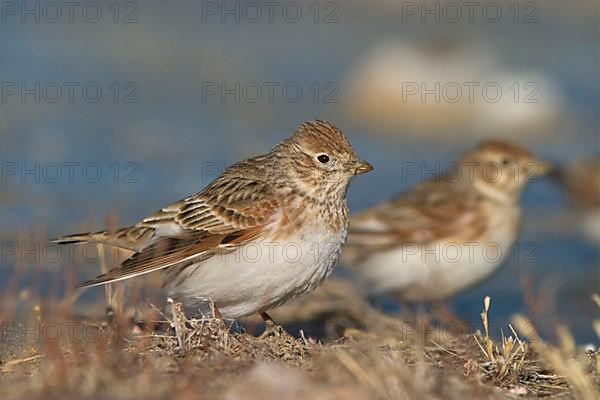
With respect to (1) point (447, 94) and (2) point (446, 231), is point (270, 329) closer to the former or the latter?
(2) point (446, 231)

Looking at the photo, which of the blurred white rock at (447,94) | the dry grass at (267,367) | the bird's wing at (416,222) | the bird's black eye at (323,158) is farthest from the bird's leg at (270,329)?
the blurred white rock at (447,94)

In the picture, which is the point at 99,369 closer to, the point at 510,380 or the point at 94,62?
the point at 510,380

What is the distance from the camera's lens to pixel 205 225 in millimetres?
6949

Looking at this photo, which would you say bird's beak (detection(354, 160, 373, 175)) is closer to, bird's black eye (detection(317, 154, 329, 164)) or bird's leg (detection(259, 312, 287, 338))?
bird's black eye (detection(317, 154, 329, 164))

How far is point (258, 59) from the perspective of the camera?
20766mm

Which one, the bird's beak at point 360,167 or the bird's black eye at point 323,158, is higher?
the bird's black eye at point 323,158

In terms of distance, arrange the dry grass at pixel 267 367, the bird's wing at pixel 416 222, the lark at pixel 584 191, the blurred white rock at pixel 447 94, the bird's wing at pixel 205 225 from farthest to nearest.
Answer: the blurred white rock at pixel 447 94 → the lark at pixel 584 191 → the bird's wing at pixel 416 222 → the bird's wing at pixel 205 225 → the dry grass at pixel 267 367

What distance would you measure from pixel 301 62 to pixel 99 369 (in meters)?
16.4

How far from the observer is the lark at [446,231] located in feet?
33.0

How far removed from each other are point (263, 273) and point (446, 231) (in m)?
4.00

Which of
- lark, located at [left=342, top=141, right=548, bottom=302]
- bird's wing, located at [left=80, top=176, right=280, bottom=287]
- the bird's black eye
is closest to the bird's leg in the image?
bird's wing, located at [left=80, top=176, right=280, bottom=287]

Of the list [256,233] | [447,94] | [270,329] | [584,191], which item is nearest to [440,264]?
[270,329]

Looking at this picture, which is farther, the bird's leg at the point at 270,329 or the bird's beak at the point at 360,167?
the bird's beak at the point at 360,167

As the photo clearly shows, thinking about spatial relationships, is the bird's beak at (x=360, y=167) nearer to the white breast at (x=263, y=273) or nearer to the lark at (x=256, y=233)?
the lark at (x=256, y=233)
